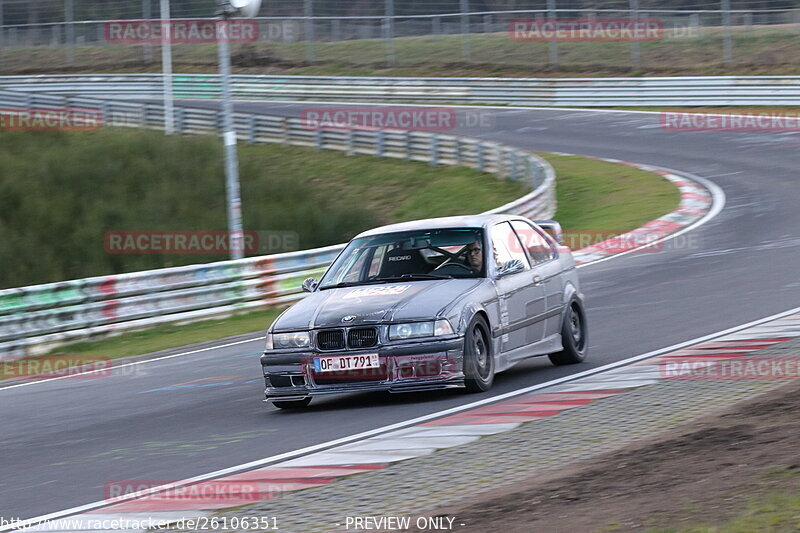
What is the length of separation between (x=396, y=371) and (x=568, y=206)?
18059 mm

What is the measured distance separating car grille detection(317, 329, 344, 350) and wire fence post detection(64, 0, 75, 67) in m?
46.1

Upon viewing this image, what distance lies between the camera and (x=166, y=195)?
91.5 ft

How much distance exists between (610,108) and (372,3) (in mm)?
10857

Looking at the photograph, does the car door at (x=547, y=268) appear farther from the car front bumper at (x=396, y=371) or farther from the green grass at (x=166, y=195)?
the green grass at (x=166, y=195)

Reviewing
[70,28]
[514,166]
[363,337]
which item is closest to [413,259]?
[363,337]

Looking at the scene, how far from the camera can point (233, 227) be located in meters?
19.3

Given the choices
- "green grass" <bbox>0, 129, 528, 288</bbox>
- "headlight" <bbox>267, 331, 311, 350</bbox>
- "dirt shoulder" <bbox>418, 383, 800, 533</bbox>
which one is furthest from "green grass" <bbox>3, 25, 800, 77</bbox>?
"dirt shoulder" <bbox>418, 383, 800, 533</bbox>

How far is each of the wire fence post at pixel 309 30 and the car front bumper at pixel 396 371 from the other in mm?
40846

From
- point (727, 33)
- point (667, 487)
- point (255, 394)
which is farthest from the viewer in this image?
point (727, 33)

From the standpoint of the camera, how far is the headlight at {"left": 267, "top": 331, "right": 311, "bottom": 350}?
30.8 feet

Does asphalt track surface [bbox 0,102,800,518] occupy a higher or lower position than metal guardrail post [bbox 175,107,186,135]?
lower

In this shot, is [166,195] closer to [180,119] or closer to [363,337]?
[180,119]

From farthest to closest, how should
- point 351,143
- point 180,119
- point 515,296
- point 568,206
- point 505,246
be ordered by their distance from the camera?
1. point 180,119
2. point 351,143
3. point 568,206
4. point 505,246
5. point 515,296

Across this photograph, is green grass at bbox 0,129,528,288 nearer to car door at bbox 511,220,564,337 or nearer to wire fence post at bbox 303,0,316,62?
car door at bbox 511,220,564,337
